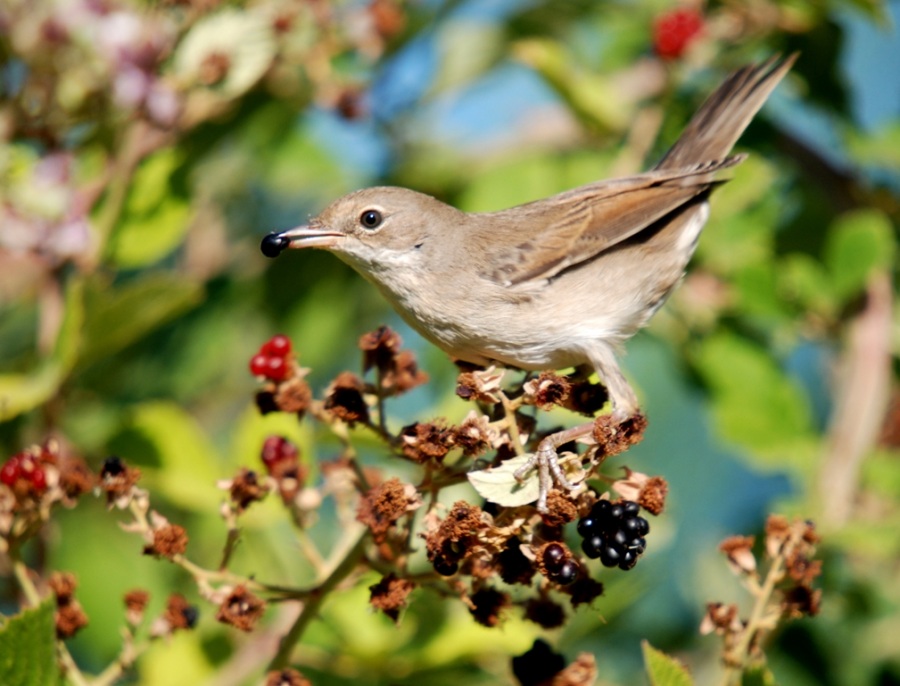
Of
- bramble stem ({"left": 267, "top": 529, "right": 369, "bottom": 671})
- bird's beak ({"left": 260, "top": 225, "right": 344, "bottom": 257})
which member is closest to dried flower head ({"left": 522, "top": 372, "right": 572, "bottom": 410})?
bramble stem ({"left": 267, "top": 529, "right": 369, "bottom": 671})

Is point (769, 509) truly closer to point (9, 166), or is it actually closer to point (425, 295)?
point (425, 295)

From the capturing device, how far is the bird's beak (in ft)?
9.92

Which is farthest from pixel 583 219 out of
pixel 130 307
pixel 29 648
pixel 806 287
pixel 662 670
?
pixel 29 648

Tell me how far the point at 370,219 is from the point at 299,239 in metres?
0.27

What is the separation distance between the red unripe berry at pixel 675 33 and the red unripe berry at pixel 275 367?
201cm

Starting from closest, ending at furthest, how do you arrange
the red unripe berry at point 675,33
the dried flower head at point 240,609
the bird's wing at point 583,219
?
the dried flower head at point 240,609 → the bird's wing at point 583,219 → the red unripe berry at point 675,33

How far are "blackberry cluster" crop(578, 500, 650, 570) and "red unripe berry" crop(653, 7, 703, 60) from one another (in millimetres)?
2064

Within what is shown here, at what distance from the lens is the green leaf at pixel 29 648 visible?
6.24 ft

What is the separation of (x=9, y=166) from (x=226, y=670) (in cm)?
157

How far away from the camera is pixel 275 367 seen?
2.35 meters

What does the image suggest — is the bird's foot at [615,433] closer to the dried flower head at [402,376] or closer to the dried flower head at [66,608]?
the dried flower head at [402,376]

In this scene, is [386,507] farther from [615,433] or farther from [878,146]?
[878,146]

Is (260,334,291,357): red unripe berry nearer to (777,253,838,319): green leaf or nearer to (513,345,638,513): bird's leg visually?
(513,345,638,513): bird's leg

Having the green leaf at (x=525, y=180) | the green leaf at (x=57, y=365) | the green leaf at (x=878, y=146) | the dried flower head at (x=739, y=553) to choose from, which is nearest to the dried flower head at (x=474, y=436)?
the dried flower head at (x=739, y=553)
